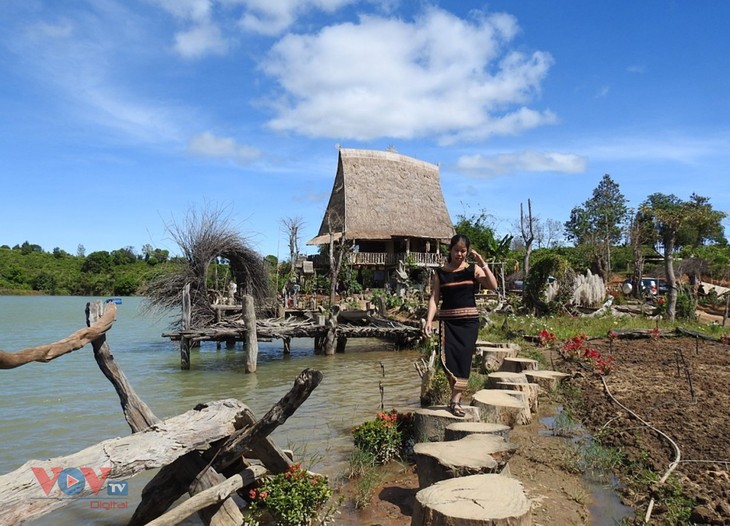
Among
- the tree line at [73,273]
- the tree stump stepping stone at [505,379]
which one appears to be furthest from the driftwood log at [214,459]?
the tree line at [73,273]

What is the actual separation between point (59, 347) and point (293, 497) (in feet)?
6.72

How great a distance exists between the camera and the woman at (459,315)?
5527 millimetres

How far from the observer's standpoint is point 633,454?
16.8 ft

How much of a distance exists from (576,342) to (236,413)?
26.8ft

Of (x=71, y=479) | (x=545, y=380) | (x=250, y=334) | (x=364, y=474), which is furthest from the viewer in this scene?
(x=250, y=334)

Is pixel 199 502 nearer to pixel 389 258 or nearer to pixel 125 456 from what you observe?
pixel 125 456

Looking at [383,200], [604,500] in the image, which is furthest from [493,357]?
[383,200]

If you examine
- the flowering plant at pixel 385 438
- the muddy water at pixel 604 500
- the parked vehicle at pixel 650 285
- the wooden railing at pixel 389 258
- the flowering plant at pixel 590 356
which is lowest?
the muddy water at pixel 604 500

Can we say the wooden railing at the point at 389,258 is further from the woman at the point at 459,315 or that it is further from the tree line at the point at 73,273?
the tree line at the point at 73,273

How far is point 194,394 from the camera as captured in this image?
1104 centimetres

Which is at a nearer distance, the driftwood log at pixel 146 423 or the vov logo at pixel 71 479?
the vov logo at pixel 71 479

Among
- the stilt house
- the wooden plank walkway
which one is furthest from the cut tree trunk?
the stilt house

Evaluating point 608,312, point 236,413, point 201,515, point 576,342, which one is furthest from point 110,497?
point 608,312

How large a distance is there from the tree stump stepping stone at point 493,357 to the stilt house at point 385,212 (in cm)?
1990
